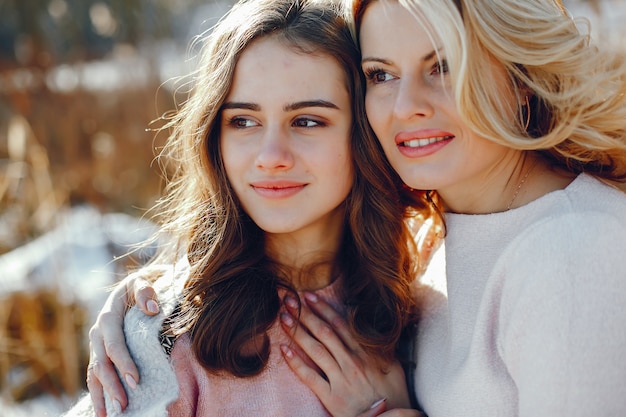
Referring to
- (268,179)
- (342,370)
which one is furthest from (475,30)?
(342,370)

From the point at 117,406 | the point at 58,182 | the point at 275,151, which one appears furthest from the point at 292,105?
the point at 58,182

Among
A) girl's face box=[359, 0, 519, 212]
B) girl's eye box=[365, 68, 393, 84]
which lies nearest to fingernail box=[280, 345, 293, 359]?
girl's face box=[359, 0, 519, 212]

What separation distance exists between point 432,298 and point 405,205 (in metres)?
0.34

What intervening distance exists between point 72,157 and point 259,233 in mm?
4217

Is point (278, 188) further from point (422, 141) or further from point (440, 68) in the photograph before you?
point (440, 68)

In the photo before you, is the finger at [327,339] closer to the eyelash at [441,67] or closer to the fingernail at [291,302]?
the fingernail at [291,302]

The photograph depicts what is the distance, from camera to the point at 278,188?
7.07 ft

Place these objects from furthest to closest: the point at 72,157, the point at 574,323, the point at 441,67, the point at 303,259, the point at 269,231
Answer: the point at 72,157 → the point at 303,259 → the point at 269,231 → the point at 441,67 → the point at 574,323

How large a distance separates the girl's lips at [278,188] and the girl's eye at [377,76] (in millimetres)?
375

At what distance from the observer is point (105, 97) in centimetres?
689

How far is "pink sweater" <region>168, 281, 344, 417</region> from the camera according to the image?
2074 mm

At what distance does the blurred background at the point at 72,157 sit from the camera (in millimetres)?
3904

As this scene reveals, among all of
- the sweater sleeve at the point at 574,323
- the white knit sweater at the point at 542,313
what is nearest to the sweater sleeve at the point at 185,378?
the white knit sweater at the point at 542,313

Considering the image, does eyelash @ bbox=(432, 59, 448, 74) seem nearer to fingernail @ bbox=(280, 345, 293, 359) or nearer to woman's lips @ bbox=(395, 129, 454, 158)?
woman's lips @ bbox=(395, 129, 454, 158)
